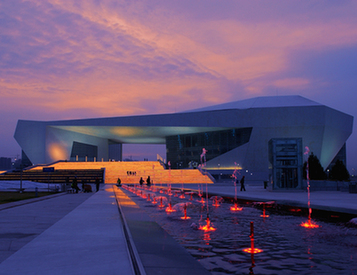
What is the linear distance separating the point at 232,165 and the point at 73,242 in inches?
2069

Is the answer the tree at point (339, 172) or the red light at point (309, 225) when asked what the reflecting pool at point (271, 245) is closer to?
the red light at point (309, 225)

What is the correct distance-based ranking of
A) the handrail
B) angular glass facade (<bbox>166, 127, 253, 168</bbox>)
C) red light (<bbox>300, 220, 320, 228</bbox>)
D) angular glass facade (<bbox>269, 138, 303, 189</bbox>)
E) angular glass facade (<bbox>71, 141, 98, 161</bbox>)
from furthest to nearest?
angular glass facade (<bbox>71, 141, 98, 161</bbox>), angular glass facade (<bbox>166, 127, 253, 168</bbox>), angular glass facade (<bbox>269, 138, 303, 189</bbox>), red light (<bbox>300, 220, 320, 228</bbox>), the handrail

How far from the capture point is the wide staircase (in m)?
45.8

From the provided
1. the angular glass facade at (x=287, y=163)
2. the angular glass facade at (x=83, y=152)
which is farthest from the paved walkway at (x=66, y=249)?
the angular glass facade at (x=83, y=152)

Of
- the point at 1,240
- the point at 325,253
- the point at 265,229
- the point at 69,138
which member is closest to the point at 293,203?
the point at 265,229

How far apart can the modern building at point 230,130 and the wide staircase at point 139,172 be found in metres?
6.04

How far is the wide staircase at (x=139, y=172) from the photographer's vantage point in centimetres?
4581

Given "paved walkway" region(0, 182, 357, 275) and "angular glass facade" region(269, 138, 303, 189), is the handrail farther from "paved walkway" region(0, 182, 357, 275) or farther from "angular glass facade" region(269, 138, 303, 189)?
"angular glass facade" region(269, 138, 303, 189)

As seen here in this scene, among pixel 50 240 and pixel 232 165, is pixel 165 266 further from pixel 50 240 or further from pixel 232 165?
pixel 232 165

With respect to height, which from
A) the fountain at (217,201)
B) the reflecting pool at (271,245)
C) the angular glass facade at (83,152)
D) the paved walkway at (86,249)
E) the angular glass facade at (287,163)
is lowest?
the fountain at (217,201)

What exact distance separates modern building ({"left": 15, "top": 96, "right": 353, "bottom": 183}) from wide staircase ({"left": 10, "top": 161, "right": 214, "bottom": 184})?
238 inches

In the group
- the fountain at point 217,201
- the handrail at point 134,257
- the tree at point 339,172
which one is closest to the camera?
the handrail at point 134,257

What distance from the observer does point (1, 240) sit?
6.20 meters

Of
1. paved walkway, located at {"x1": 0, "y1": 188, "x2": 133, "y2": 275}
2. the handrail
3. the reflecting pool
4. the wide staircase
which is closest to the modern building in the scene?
the wide staircase
